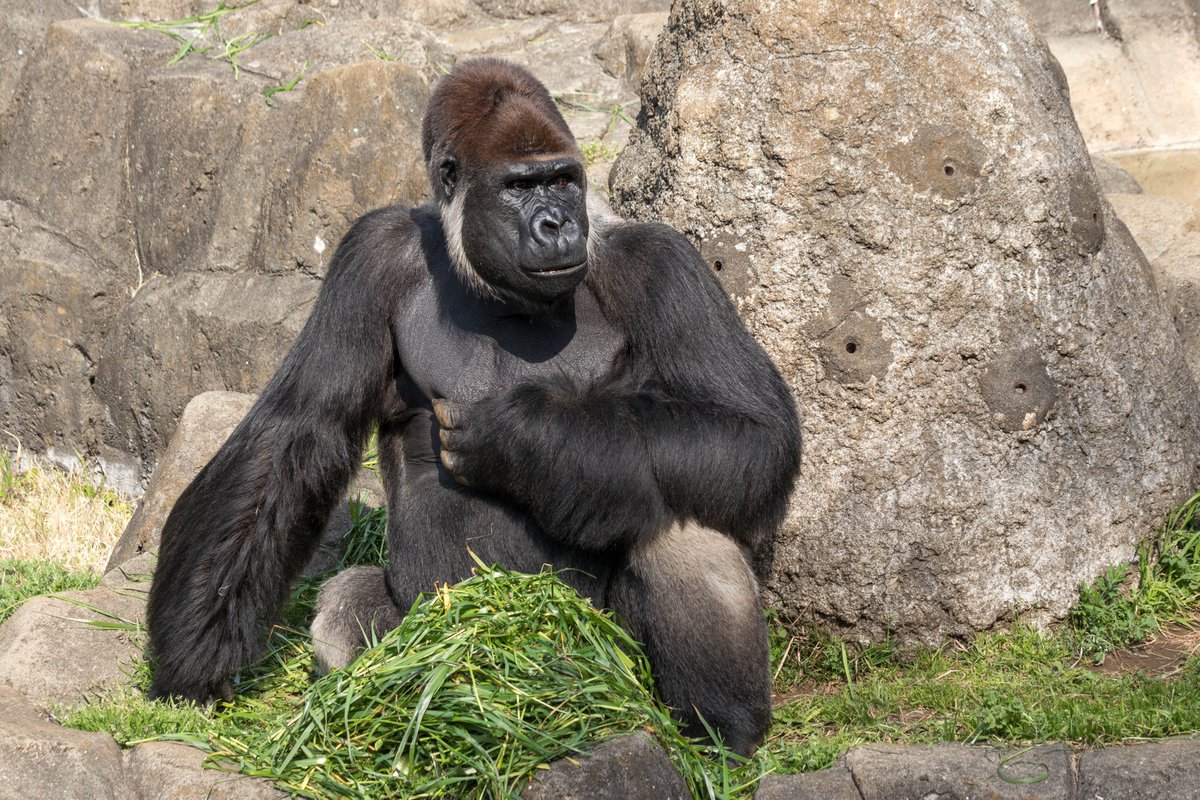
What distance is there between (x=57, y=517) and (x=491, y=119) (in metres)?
3.94

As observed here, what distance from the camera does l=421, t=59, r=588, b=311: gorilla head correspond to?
10.7 ft

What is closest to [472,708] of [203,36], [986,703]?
[986,703]

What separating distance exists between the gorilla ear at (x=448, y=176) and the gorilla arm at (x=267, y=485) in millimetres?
286

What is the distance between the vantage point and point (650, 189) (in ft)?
14.5

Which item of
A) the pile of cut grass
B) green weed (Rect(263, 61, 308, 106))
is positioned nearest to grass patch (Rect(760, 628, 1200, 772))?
the pile of cut grass

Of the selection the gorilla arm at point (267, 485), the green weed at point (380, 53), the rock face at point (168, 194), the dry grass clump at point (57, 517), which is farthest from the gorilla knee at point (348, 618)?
the green weed at point (380, 53)

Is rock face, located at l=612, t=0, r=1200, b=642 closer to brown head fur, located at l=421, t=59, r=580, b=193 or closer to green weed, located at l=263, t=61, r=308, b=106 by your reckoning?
brown head fur, located at l=421, t=59, r=580, b=193

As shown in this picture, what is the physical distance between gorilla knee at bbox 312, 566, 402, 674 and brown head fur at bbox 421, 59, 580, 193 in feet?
4.00

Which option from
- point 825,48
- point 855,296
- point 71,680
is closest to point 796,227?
point 855,296

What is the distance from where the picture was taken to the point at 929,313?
4.02 meters

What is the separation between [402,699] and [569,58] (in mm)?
5797

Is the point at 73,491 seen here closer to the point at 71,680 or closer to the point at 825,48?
the point at 71,680

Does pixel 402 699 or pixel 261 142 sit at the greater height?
pixel 261 142

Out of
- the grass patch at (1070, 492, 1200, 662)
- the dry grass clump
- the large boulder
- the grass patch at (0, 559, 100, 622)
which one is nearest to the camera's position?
the grass patch at (1070, 492, 1200, 662)
